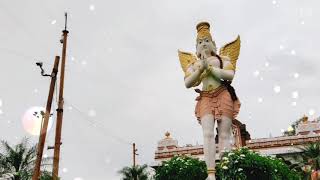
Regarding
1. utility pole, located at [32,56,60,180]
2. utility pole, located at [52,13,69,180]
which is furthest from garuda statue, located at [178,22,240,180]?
utility pole, located at [52,13,69,180]

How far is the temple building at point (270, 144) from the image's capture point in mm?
21484

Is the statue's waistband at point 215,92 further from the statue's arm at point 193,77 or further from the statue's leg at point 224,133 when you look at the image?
the statue's leg at point 224,133

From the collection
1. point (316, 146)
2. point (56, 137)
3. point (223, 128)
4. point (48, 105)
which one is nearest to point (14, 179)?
point (56, 137)

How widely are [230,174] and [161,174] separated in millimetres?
2474

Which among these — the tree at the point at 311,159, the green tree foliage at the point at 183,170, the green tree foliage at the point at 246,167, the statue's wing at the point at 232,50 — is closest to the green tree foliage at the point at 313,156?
the tree at the point at 311,159

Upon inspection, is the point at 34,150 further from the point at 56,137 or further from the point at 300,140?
the point at 300,140

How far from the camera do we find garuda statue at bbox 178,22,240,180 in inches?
432

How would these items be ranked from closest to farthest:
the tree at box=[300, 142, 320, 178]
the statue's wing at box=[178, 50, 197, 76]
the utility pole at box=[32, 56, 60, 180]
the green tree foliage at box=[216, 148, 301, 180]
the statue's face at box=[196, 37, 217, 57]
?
1. the green tree foliage at box=[216, 148, 301, 180]
2. the utility pole at box=[32, 56, 60, 180]
3. the statue's face at box=[196, 37, 217, 57]
4. the statue's wing at box=[178, 50, 197, 76]
5. the tree at box=[300, 142, 320, 178]

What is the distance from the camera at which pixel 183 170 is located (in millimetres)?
11586

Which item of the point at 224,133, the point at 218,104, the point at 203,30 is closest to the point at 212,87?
the point at 218,104

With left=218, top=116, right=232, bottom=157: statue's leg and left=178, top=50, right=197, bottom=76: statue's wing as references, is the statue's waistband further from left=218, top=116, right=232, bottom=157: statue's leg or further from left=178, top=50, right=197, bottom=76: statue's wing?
left=178, top=50, right=197, bottom=76: statue's wing

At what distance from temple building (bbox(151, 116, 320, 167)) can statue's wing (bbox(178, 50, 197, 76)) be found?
10.0 m

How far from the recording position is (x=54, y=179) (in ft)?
35.4

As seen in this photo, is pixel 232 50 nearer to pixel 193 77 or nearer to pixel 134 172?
pixel 193 77
